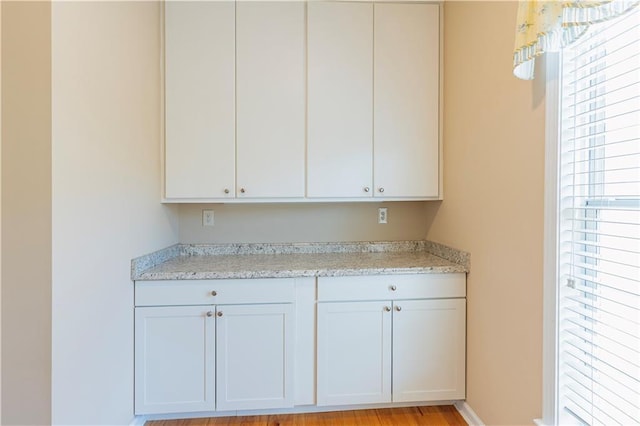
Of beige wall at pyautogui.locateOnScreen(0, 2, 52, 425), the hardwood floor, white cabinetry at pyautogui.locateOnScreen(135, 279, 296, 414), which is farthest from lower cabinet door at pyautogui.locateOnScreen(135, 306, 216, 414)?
beige wall at pyautogui.locateOnScreen(0, 2, 52, 425)

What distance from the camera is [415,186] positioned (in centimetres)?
208

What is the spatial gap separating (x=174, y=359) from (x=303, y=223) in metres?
1.16

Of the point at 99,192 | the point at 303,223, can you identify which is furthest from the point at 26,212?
the point at 303,223

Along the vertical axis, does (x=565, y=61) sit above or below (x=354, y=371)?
above

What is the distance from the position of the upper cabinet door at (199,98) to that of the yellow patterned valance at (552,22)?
59.3 inches

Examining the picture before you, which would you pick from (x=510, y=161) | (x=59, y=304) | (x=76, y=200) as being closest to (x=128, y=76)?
(x=76, y=200)

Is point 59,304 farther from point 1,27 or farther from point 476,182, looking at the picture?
point 476,182

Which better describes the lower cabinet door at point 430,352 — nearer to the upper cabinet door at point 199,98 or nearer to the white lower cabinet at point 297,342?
the white lower cabinet at point 297,342

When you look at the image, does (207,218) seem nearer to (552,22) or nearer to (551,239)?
(551,239)

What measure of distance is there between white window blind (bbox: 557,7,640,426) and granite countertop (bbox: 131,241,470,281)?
674 millimetres

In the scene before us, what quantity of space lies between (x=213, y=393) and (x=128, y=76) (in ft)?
5.56

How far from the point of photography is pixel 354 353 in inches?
69.6

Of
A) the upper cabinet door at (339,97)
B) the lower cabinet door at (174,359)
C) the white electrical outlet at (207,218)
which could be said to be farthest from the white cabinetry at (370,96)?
the lower cabinet door at (174,359)

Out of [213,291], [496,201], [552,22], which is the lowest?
[213,291]
